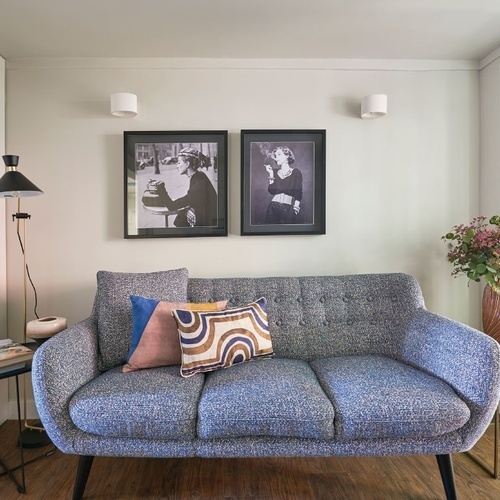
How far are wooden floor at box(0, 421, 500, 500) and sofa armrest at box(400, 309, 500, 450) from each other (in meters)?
0.39

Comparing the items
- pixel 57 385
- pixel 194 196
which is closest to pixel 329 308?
pixel 194 196

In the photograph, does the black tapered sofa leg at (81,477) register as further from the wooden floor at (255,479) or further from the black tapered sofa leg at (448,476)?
the black tapered sofa leg at (448,476)

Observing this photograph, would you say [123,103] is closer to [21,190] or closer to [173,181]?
[173,181]

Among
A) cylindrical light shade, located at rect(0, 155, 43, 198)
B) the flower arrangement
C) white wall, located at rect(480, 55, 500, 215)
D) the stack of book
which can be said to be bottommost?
the stack of book

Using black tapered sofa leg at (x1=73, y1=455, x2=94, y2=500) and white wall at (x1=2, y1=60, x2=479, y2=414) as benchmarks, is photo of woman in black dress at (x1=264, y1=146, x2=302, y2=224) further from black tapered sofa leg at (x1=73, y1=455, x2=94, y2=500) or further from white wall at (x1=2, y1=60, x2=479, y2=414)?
black tapered sofa leg at (x1=73, y1=455, x2=94, y2=500)

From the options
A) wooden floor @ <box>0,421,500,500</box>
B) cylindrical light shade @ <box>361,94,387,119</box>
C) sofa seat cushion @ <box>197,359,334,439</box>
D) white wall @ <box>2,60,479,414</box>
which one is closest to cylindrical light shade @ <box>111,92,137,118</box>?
white wall @ <box>2,60,479,414</box>

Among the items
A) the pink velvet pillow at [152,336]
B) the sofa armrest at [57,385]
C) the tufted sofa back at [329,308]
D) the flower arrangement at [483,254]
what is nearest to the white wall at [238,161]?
the tufted sofa back at [329,308]

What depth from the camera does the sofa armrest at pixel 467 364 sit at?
1.42 metres

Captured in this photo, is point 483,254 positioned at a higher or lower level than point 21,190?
lower

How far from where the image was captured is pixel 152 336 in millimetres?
1781

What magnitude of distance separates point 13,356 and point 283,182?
1817 mm

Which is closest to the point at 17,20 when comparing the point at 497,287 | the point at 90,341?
the point at 90,341

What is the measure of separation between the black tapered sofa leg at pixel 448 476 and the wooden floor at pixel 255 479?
0.39 feet

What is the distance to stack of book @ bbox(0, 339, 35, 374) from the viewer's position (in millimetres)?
1676
